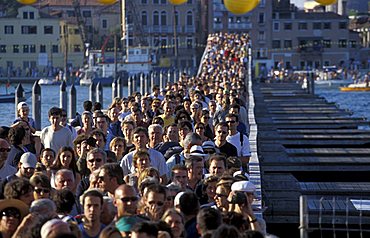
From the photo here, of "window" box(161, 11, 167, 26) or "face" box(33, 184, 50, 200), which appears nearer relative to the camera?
"face" box(33, 184, 50, 200)

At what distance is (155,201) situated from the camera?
9375mm

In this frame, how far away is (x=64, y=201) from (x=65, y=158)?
239 centimetres

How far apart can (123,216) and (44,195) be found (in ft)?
4.50

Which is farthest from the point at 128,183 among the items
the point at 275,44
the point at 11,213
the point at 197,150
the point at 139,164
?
the point at 275,44

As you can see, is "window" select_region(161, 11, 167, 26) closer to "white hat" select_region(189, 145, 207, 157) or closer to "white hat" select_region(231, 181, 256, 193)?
"white hat" select_region(189, 145, 207, 157)

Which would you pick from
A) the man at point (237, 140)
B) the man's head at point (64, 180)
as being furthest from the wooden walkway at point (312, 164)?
the man's head at point (64, 180)

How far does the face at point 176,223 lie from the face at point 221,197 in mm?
1342

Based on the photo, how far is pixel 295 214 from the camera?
16281 millimetres

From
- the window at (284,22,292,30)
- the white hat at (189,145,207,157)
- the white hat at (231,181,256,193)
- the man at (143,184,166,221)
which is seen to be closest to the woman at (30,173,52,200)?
the man at (143,184,166,221)

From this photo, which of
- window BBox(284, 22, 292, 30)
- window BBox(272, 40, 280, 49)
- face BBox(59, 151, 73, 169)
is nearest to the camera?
face BBox(59, 151, 73, 169)

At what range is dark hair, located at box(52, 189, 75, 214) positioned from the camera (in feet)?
31.1

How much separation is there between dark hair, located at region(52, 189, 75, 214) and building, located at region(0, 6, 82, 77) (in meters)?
104

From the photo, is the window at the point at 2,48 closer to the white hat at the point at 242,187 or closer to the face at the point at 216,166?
the face at the point at 216,166

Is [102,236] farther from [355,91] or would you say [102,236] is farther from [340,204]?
[355,91]
